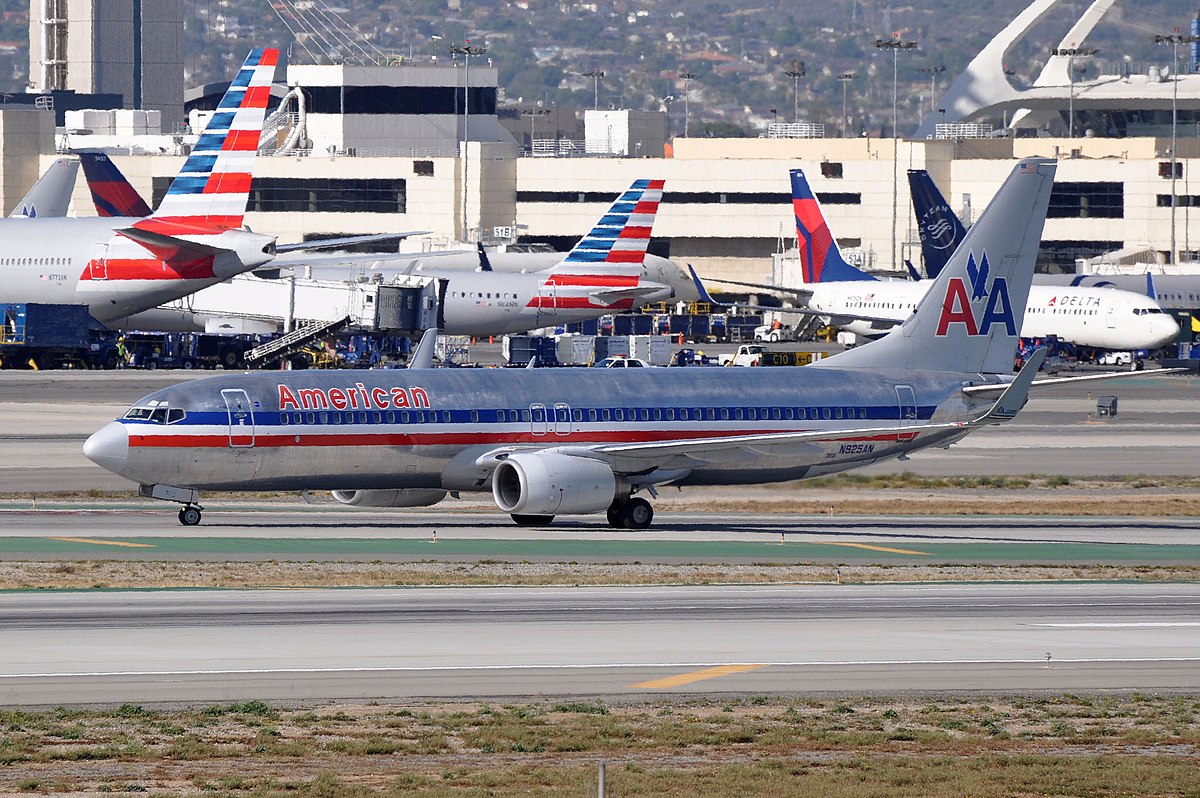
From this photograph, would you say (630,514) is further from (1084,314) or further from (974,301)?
(1084,314)

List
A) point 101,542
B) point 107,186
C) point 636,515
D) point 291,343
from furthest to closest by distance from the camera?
point 107,186 < point 291,343 < point 636,515 < point 101,542

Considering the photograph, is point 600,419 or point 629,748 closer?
point 629,748

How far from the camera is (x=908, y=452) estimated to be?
5047cm

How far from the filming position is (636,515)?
47.4 m

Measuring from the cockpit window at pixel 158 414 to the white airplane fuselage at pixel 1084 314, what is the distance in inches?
2960

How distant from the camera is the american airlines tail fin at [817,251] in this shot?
130m

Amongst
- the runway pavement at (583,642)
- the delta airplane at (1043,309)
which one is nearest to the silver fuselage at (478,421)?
the runway pavement at (583,642)

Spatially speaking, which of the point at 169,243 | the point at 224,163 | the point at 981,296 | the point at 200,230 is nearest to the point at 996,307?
the point at 981,296

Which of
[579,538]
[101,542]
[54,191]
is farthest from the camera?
[54,191]

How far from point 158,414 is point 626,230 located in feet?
199

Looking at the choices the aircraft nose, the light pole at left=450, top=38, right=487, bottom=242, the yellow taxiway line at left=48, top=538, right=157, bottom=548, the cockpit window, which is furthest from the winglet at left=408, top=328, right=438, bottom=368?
the light pole at left=450, top=38, right=487, bottom=242

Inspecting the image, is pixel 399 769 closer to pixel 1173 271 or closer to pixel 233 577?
pixel 233 577

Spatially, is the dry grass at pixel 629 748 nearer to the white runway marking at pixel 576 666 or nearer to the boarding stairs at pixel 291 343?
the white runway marking at pixel 576 666

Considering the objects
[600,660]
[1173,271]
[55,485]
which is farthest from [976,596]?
[1173,271]
